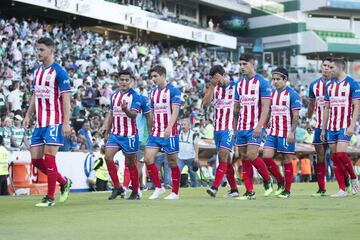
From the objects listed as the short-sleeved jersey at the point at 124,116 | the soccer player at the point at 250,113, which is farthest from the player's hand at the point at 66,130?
the soccer player at the point at 250,113

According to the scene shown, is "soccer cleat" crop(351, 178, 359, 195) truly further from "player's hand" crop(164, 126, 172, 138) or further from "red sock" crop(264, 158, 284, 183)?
"player's hand" crop(164, 126, 172, 138)

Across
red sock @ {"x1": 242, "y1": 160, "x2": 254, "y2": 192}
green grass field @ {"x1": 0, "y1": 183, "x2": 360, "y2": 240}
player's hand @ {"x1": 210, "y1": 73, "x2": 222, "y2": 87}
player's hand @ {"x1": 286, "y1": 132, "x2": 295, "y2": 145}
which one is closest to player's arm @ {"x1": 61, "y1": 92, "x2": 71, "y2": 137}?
green grass field @ {"x1": 0, "y1": 183, "x2": 360, "y2": 240}

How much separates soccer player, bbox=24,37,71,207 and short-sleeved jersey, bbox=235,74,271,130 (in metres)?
3.37

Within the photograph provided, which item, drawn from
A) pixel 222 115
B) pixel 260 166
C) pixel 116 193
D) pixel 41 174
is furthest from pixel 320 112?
pixel 41 174

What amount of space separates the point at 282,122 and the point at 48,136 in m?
4.64

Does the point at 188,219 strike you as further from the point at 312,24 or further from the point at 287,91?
the point at 312,24

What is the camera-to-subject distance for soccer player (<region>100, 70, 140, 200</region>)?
14.0 meters

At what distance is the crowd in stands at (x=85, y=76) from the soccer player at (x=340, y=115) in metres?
9.41

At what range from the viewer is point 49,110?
12.5 meters

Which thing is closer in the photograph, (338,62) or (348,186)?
(338,62)

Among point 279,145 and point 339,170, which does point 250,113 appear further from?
point 339,170

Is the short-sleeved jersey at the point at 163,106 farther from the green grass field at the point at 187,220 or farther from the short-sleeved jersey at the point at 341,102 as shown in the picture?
the short-sleeved jersey at the point at 341,102

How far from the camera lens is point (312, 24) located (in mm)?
75500

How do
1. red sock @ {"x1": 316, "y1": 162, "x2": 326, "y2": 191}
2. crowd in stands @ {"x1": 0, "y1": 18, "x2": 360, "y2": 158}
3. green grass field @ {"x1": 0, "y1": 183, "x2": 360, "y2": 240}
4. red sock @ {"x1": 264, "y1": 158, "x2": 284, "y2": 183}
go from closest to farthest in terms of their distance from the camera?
green grass field @ {"x1": 0, "y1": 183, "x2": 360, "y2": 240}
red sock @ {"x1": 264, "y1": 158, "x2": 284, "y2": 183}
red sock @ {"x1": 316, "y1": 162, "x2": 326, "y2": 191}
crowd in stands @ {"x1": 0, "y1": 18, "x2": 360, "y2": 158}
